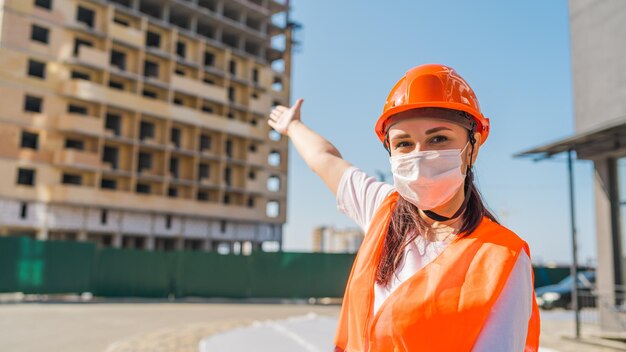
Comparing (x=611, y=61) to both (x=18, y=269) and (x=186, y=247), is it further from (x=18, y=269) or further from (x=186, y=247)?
(x=186, y=247)

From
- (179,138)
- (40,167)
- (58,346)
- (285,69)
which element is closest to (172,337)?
(58,346)

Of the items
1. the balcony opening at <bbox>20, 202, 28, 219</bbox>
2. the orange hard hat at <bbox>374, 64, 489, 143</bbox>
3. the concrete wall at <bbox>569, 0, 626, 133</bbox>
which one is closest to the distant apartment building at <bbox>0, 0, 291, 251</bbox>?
the balcony opening at <bbox>20, 202, 28, 219</bbox>

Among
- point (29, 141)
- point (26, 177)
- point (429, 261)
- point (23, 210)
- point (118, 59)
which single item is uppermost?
point (118, 59)

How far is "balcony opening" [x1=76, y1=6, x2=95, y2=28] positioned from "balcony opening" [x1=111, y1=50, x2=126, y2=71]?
2881 mm

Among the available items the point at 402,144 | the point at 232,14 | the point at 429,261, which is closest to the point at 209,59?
the point at 232,14

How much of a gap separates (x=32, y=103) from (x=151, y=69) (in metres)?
10.6

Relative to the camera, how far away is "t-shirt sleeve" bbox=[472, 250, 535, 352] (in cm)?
130

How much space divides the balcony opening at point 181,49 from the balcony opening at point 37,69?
12.3 metres

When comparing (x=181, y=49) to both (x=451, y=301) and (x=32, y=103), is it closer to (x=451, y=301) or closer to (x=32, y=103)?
(x=32, y=103)

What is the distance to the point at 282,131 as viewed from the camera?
270 centimetres

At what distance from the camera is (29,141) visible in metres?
40.9

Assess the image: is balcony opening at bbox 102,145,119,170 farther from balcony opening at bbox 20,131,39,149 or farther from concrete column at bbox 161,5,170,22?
concrete column at bbox 161,5,170,22

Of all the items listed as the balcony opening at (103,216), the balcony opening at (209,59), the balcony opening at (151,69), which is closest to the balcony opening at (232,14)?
the balcony opening at (209,59)

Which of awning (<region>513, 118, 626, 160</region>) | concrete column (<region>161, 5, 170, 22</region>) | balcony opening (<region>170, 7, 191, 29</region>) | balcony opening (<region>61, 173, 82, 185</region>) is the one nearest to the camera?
awning (<region>513, 118, 626, 160</region>)
